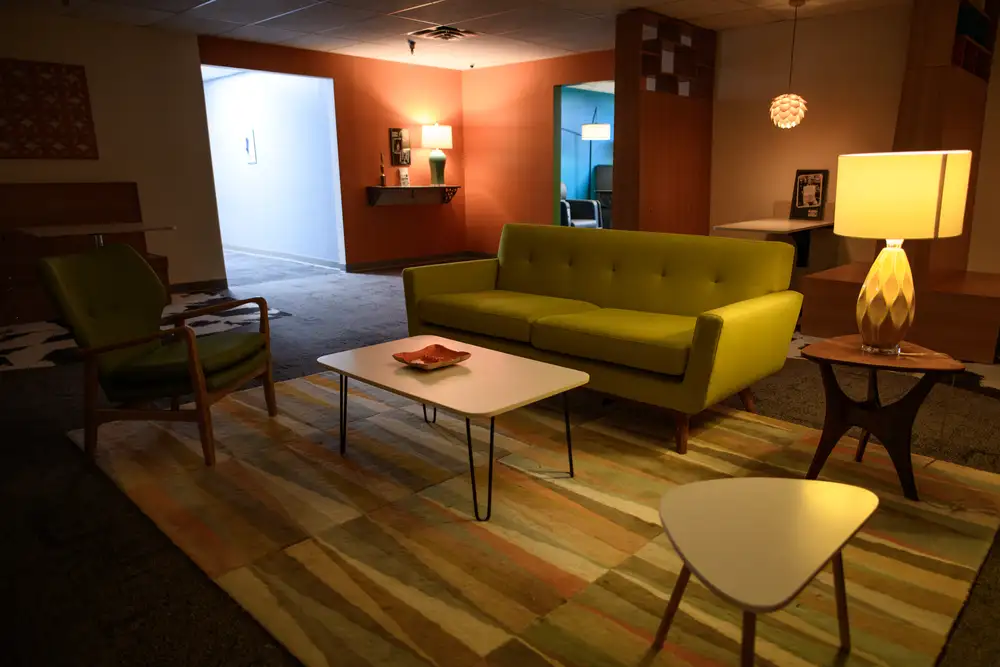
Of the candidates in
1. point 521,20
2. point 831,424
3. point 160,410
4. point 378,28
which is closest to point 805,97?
point 521,20

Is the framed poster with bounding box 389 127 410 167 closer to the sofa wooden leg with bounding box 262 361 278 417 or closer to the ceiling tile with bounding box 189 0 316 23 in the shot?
the ceiling tile with bounding box 189 0 316 23

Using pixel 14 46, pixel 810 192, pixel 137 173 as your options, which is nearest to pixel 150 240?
pixel 137 173

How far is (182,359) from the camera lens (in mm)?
2764

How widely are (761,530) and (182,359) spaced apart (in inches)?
90.5

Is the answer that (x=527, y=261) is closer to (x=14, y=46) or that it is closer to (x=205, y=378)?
(x=205, y=378)

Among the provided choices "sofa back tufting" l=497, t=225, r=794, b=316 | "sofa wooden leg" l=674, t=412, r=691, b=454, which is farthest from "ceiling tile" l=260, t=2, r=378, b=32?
"sofa wooden leg" l=674, t=412, r=691, b=454

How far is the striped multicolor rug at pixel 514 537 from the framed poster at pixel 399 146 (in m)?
5.38

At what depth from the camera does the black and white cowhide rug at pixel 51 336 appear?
4379 millimetres

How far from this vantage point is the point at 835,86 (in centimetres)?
580

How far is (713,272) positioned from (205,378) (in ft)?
7.65

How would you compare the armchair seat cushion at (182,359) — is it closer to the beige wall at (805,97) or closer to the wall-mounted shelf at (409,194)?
the wall-mounted shelf at (409,194)

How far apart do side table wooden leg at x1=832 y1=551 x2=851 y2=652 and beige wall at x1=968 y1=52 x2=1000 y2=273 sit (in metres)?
4.91

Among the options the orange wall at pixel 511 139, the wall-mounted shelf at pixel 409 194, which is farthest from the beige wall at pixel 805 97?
the wall-mounted shelf at pixel 409 194

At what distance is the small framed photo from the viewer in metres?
5.86
